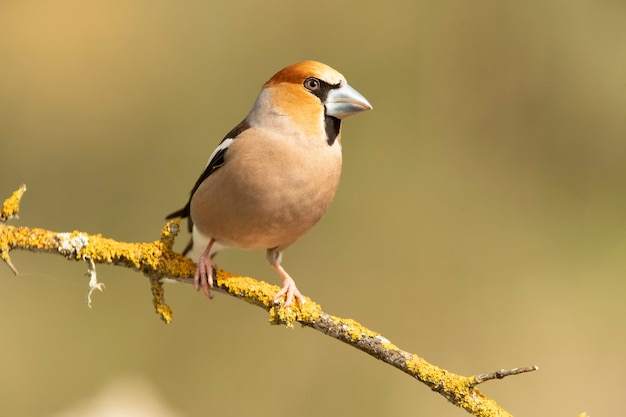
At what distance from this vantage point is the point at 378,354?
1860mm

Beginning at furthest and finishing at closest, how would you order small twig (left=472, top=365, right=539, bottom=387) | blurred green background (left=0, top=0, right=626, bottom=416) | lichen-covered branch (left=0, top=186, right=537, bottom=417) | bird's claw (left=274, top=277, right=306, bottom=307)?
blurred green background (left=0, top=0, right=626, bottom=416) → bird's claw (left=274, top=277, right=306, bottom=307) → lichen-covered branch (left=0, top=186, right=537, bottom=417) → small twig (left=472, top=365, right=539, bottom=387)

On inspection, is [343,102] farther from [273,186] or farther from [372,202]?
[372,202]

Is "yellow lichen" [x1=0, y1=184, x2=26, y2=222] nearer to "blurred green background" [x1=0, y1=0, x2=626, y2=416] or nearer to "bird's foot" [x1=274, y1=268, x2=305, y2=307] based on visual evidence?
"bird's foot" [x1=274, y1=268, x2=305, y2=307]

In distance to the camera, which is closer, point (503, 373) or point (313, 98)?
point (503, 373)

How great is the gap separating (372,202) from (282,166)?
2618 millimetres

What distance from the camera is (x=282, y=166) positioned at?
203 cm

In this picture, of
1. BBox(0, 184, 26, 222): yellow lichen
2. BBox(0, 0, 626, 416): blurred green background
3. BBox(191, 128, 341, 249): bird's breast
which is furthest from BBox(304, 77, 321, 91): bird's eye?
BBox(0, 0, 626, 416): blurred green background

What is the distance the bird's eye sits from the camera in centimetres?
208

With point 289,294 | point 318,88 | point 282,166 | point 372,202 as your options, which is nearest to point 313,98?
point 318,88

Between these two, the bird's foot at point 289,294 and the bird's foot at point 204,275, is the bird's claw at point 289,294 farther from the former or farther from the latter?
the bird's foot at point 204,275

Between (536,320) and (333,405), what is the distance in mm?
1387

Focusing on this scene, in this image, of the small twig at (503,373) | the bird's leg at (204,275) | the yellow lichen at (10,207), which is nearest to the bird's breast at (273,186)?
the bird's leg at (204,275)

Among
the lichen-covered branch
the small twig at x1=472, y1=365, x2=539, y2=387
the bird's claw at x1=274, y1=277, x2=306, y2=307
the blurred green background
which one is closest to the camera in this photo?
the small twig at x1=472, y1=365, x2=539, y2=387

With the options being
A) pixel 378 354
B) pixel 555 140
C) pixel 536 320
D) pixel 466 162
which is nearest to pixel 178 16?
pixel 466 162
